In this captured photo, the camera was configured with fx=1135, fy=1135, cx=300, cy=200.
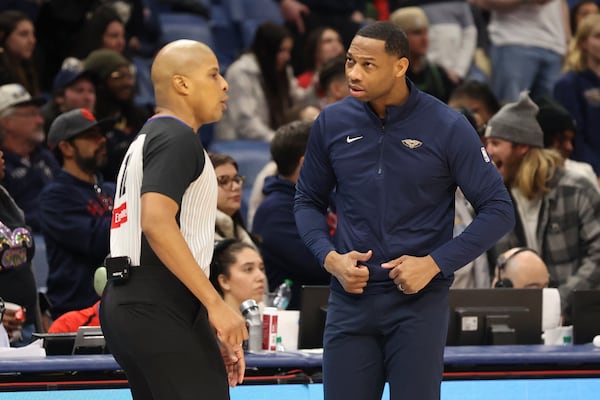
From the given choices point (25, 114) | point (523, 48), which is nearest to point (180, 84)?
point (25, 114)

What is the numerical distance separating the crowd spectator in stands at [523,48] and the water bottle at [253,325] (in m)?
4.86

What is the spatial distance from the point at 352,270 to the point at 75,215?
2.65 meters

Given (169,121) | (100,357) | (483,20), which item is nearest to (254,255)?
(100,357)

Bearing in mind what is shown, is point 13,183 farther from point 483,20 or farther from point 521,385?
point 483,20

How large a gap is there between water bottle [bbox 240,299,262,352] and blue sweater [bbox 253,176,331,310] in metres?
0.89

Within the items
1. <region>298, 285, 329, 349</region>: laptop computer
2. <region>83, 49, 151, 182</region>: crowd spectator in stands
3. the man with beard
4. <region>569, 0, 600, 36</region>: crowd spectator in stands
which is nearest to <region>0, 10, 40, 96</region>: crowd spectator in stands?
<region>83, 49, 151, 182</region>: crowd spectator in stands

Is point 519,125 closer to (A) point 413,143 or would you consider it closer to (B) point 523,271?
(B) point 523,271

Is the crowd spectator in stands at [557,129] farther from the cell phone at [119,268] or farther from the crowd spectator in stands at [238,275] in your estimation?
the cell phone at [119,268]

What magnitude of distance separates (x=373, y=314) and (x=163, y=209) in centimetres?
90

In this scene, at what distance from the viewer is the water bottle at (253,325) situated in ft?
15.8

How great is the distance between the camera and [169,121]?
328cm

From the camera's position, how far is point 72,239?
586 centimetres

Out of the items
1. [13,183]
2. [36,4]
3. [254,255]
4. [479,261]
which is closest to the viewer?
[254,255]

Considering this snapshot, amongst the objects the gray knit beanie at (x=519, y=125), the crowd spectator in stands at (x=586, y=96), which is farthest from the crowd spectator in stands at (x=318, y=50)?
the gray knit beanie at (x=519, y=125)
